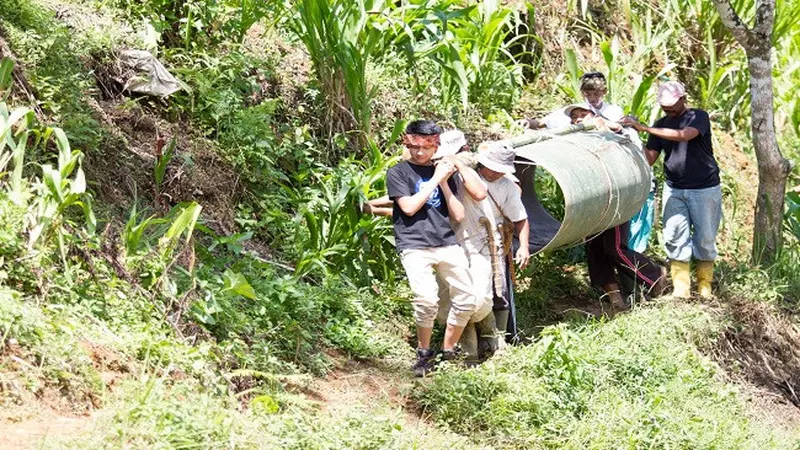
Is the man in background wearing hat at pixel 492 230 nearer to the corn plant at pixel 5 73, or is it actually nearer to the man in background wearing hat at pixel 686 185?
the man in background wearing hat at pixel 686 185

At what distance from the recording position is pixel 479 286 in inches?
297

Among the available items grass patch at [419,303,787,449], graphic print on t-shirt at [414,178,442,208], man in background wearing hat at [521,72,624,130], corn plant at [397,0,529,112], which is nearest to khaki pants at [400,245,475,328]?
graphic print on t-shirt at [414,178,442,208]

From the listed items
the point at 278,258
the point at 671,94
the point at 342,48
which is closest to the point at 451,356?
the point at 278,258

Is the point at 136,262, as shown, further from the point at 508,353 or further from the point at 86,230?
the point at 508,353

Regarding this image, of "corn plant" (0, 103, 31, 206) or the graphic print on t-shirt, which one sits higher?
"corn plant" (0, 103, 31, 206)

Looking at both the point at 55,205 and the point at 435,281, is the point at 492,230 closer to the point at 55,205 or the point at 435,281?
the point at 435,281

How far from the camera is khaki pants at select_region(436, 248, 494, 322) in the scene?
7.52m

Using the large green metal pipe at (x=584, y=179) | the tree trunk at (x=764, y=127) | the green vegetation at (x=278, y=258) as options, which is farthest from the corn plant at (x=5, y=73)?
the tree trunk at (x=764, y=127)

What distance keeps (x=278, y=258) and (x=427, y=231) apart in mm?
1218

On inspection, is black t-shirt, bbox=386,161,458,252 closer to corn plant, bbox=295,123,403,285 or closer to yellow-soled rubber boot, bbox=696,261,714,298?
corn plant, bbox=295,123,403,285

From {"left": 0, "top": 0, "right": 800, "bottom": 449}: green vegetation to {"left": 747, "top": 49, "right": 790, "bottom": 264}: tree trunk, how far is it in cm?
19

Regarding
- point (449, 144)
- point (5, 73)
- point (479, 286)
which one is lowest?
point (479, 286)

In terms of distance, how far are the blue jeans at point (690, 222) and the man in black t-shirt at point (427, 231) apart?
1.99m

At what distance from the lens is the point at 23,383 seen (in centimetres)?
547
